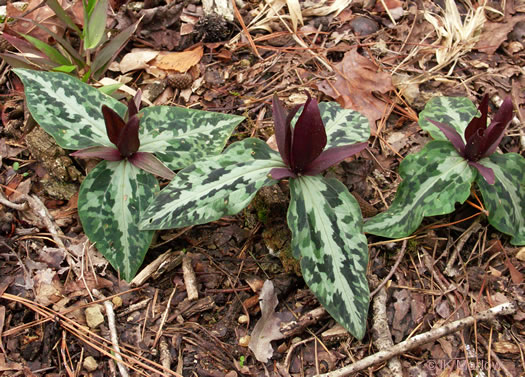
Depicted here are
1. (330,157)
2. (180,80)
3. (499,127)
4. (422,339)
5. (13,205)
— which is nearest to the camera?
(422,339)

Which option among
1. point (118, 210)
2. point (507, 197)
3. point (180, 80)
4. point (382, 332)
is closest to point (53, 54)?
point (180, 80)

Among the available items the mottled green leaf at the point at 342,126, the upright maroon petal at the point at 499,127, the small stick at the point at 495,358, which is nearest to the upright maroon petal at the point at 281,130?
the mottled green leaf at the point at 342,126

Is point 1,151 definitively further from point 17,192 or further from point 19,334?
point 19,334

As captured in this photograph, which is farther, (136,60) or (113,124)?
(136,60)

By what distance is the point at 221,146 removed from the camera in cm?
210

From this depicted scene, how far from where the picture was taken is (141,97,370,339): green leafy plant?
1.77 meters

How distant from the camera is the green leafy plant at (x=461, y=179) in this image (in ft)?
6.52

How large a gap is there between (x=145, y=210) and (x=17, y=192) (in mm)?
727

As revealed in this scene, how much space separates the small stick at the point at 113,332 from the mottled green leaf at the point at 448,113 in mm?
1580

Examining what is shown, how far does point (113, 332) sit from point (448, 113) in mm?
1767

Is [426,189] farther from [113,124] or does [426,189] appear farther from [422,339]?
[113,124]

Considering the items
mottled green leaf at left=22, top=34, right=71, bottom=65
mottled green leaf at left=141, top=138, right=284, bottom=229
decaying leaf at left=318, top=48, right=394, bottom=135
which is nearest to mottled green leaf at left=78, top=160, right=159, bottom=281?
mottled green leaf at left=141, top=138, right=284, bottom=229

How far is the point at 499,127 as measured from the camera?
2.00m

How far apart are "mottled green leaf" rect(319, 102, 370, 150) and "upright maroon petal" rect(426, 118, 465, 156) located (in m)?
0.30
